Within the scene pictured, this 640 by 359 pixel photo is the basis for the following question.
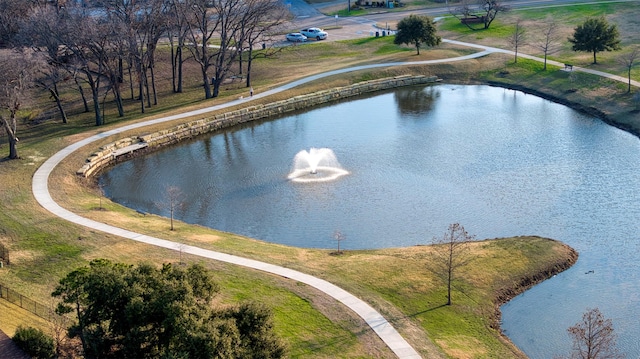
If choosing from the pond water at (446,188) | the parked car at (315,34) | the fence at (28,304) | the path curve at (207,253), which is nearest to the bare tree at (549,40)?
the pond water at (446,188)

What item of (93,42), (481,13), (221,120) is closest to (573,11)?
(481,13)

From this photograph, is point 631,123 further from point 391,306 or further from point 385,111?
point 391,306

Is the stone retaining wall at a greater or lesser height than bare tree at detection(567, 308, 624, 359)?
greater

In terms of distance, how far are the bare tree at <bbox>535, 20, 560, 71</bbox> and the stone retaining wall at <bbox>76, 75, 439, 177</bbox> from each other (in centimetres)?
1557

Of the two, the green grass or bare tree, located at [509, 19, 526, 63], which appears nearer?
bare tree, located at [509, 19, 526, 63]

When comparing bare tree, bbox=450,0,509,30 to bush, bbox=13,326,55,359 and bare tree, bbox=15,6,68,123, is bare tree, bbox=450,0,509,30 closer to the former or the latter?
bare tree, bbox=15,6,68,123

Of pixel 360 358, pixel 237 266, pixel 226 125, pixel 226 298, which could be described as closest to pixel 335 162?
pixel 226 125

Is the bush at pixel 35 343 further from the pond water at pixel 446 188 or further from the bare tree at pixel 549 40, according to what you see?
the bare tree at pixel 549 40

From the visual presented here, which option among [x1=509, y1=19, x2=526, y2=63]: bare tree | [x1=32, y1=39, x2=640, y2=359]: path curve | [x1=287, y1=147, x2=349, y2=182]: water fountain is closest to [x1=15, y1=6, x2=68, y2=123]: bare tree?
[x1=32, y1=39, x2=640, y2=359]: path curve

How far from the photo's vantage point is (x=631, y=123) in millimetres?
72938

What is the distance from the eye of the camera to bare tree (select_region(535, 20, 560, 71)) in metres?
95.4

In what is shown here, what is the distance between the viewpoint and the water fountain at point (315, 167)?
60.4m

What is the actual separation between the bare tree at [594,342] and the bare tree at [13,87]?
4797cm

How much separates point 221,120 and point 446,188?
29.2 metres
